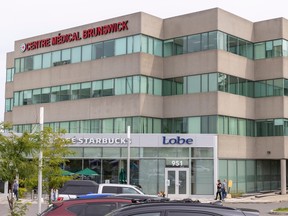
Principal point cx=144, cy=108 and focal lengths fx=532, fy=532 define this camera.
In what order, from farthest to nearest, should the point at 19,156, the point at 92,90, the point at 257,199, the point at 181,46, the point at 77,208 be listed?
1. the point at 92,90
2. the point at 181,46
3. the point at 257,199
4. the point at 19,156
5. the point at 77,208

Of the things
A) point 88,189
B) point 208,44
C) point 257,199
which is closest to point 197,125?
point 208,44

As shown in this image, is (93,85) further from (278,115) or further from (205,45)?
(278,115)

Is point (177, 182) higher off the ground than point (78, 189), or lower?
lower

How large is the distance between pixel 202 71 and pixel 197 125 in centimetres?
451

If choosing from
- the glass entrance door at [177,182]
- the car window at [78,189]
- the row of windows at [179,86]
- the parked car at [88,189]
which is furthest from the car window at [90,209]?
the row of windows at [179,86]

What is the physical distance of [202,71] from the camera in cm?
4422

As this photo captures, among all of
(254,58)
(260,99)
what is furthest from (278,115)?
(254,58)

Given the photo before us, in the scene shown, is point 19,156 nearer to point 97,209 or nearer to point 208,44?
point 97,209

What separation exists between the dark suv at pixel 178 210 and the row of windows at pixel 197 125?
3654cm

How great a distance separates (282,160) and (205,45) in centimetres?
1170

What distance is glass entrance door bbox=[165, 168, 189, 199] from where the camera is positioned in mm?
40541

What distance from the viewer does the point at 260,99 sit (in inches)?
1843

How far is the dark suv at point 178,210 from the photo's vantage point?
→ 20.8ft

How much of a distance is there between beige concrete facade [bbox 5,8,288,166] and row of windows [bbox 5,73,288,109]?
444 mm
